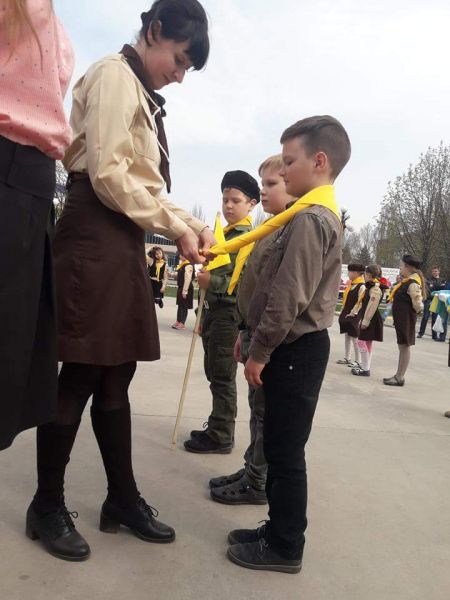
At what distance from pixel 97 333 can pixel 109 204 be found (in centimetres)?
50

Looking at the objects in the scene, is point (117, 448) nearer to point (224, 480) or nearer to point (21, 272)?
point (224, 480)

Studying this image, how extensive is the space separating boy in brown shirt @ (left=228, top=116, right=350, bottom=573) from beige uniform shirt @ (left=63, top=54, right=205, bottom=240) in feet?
1.61

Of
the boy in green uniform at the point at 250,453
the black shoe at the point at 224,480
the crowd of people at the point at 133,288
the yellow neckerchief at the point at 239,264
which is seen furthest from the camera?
the yellow neckerchief at the point at 239,264

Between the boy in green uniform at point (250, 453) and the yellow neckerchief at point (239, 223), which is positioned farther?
the yellow neckerchief at point (239, 223)

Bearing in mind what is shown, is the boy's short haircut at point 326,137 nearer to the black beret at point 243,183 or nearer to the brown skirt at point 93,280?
the brown skirt at point 93,280

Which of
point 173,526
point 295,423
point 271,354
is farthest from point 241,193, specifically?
point 173,526

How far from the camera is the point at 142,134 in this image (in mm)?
2086

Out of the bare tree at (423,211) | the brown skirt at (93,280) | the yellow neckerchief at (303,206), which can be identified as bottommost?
the brown skirt at (93,280)

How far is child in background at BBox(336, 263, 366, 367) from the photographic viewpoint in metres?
7.88

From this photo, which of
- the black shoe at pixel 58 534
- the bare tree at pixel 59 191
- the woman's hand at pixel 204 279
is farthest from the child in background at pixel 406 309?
the black shoe at pixel 58 534

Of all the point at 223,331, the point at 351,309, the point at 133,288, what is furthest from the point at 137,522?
the point at 351,309

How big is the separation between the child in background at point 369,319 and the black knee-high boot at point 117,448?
5391 millimetres

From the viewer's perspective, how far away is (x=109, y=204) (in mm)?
2010

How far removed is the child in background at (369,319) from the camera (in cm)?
733
